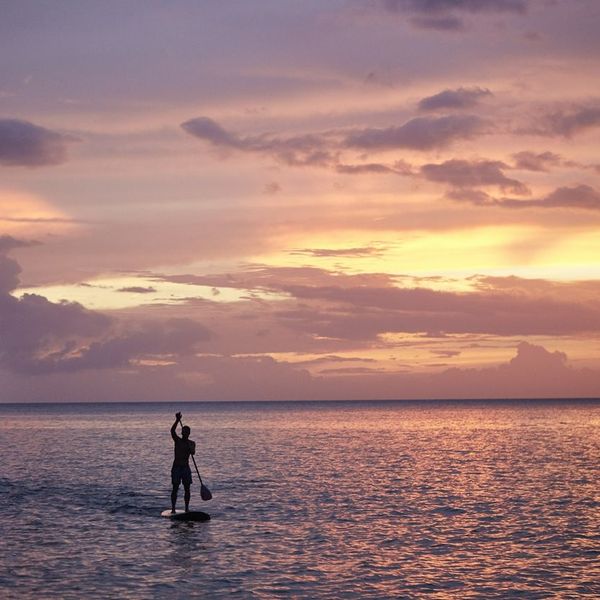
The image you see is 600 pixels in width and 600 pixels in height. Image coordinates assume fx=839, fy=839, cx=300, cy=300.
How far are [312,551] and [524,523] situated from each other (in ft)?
35.5

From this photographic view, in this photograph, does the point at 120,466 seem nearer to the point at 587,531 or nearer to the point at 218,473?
the point at 218,473

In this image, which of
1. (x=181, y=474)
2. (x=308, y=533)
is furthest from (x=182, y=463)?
(x=308, y=533)

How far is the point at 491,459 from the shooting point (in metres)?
70.1

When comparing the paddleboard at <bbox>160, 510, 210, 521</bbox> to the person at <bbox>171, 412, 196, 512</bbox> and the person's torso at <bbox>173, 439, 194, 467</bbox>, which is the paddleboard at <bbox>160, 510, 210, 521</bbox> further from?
the person's torso at <bbox>173, 439, 194, 467</bbox>

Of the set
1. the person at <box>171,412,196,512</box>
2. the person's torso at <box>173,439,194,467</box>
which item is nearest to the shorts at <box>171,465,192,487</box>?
the person at <box>171,412,196,512</box>

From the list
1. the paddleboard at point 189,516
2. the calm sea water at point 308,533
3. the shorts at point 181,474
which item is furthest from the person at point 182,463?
the calm sea water at point 308,533

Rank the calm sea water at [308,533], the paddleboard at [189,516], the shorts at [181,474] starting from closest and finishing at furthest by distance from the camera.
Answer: the calm sea water at [308,533]
the paddleboard at [189,516]
the shorts at [181,474]

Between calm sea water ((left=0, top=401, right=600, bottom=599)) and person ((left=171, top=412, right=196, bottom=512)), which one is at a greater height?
person ((left=171, top=412, right=196, bottom=512))

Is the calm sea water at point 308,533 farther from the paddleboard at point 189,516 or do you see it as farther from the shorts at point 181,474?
the shorts at point 181,474

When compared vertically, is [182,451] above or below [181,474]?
above

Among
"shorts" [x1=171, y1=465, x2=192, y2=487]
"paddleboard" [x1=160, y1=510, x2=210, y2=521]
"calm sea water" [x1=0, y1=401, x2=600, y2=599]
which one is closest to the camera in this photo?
"calm sea water" [x1=0, y1=401, x2=600, y2=599]

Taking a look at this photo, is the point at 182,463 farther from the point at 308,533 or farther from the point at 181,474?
the point at 308,533

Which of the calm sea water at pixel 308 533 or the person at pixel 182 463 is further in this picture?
the person at pixel 182 463

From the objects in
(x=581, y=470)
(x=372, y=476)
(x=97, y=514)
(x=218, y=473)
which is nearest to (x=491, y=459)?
(x=581, y=470)
